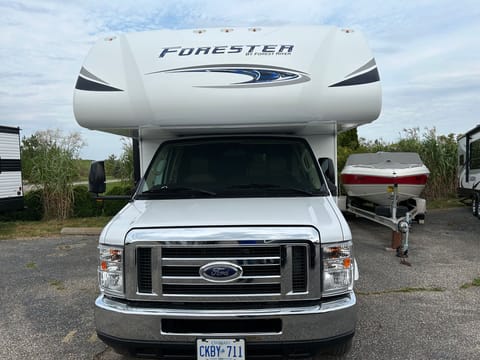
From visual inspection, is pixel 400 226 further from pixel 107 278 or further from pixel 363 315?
pixel 107 278

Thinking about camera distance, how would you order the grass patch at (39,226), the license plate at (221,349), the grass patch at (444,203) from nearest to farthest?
the license plate at (221,349) → the grass patch at (39,226) → the grass patch at (444,203)

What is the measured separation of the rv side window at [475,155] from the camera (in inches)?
468

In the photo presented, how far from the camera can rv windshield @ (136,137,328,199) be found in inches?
167

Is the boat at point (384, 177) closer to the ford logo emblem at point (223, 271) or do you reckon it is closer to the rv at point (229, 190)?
the rv at point (229, 190)

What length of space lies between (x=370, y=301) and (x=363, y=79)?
2798mm

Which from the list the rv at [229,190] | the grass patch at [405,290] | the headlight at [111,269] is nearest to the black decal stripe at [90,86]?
the rv at [229,190]

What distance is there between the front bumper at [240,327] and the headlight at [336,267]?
11 cm

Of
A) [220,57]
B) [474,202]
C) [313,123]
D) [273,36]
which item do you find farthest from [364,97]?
[474,202]

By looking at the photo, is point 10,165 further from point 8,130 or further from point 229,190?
point 229,190

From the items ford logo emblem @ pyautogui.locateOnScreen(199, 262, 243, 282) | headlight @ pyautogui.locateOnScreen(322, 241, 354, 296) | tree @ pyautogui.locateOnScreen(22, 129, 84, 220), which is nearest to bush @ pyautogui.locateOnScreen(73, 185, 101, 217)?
tree @ pyautogui.locateOnScreen(22, 129, 84, 220)

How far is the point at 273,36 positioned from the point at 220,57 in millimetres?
664

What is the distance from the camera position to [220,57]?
4.46 meters

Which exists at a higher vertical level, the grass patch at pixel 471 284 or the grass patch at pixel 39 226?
the grass patch at pixel 39 226

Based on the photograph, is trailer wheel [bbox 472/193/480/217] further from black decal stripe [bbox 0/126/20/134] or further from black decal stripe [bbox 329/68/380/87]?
black decal stripe [bbox 0/126/20/134]
